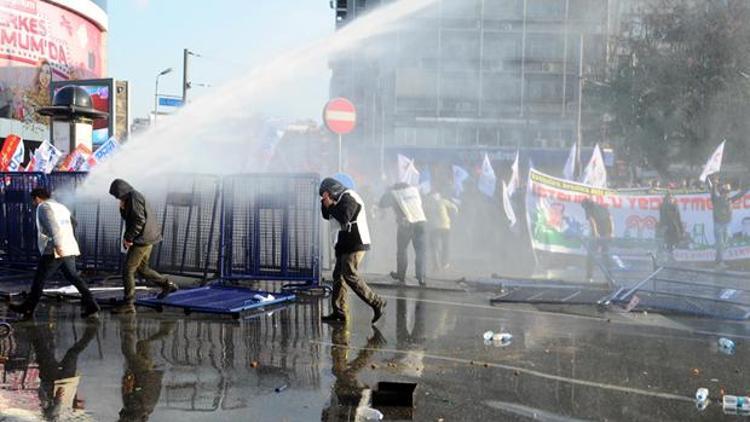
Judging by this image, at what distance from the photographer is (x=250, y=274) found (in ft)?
33.8

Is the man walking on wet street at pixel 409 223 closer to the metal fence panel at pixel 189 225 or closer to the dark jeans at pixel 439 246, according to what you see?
the dark jeans at pixel 439 246

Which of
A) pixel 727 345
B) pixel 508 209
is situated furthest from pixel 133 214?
pixel 508 209

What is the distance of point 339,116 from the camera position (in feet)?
43.4

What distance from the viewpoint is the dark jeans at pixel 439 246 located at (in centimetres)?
1418

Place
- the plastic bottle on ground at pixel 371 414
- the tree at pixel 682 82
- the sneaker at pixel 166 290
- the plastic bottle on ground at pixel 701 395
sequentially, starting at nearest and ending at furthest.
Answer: the plastic bottle on ground at pixel 371 414 < the plastic bottle on ground at pixel 701 395 < the sneaker at pixel 166 290 < the tree at pixel 682 82

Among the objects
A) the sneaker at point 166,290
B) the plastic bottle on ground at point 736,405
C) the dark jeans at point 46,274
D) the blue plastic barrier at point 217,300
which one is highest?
the dark jeans at point 46,274

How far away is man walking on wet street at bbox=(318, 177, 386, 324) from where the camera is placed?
8.10 m

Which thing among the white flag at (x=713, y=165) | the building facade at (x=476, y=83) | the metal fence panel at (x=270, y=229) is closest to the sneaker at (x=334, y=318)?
the metal fence panel at (x=270, y=229)

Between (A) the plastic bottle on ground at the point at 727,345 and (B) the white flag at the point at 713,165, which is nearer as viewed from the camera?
(A) the plastic bottle on ground at the point at 727,345

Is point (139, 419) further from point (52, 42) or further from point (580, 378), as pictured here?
point (52, 42)

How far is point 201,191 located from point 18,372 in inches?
189

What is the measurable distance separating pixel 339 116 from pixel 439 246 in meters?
3.40

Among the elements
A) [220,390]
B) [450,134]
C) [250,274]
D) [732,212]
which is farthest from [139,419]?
[450,134]

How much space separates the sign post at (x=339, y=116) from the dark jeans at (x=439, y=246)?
247cm
